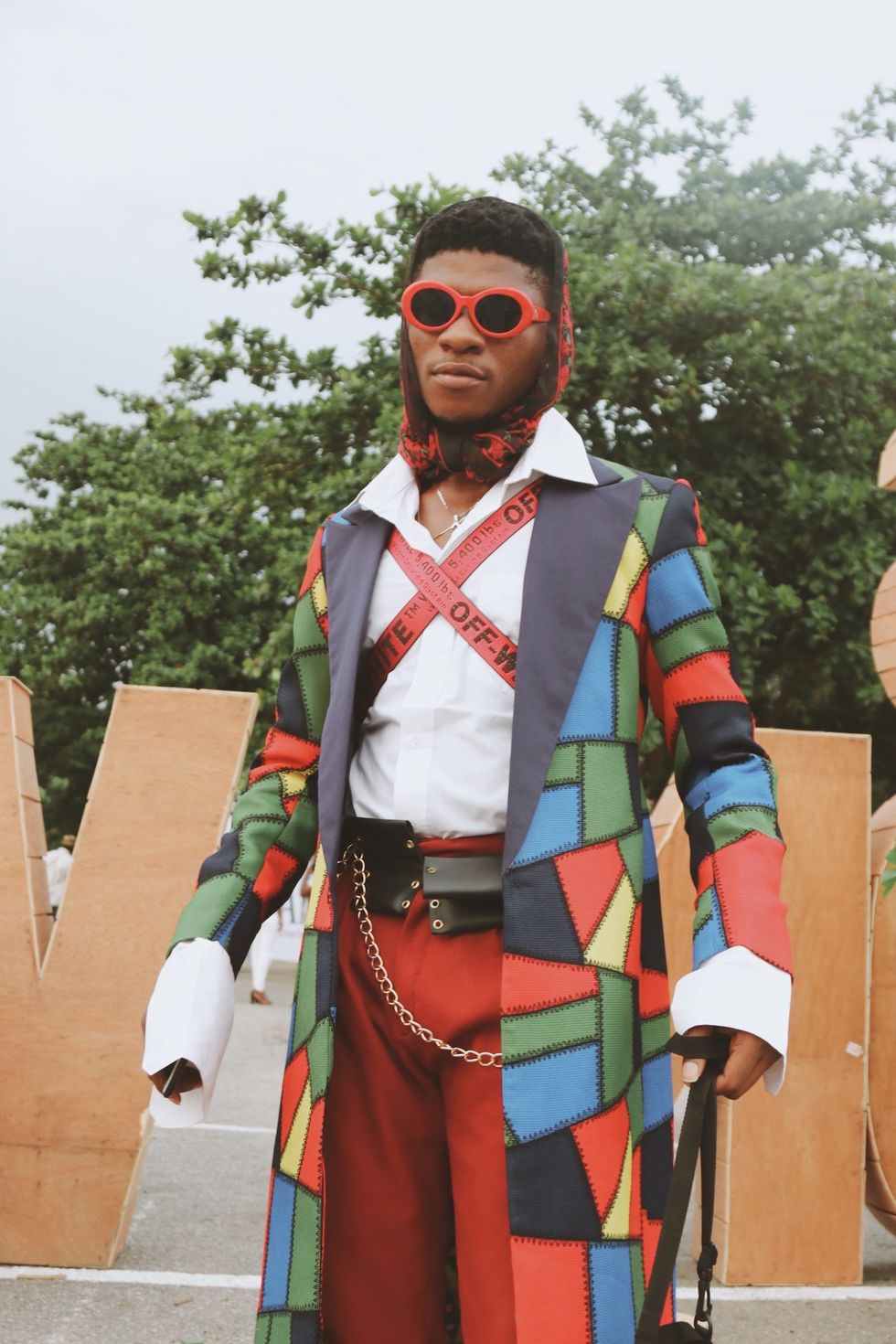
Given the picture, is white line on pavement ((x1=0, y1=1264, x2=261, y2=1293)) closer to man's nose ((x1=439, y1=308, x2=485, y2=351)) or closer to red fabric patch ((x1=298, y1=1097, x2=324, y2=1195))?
red fabric patch ((x1=298, y1=1097, x2=324, y2=1195))

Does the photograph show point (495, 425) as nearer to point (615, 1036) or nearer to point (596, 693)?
point (596, 693)

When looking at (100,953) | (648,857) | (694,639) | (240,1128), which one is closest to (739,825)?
(648,857)

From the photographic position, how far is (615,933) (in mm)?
2082

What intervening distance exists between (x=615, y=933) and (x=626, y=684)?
377 millimetres

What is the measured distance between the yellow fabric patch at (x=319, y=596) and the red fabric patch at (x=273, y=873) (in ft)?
1.34

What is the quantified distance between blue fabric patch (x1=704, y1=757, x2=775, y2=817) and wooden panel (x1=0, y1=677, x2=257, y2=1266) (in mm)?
2964

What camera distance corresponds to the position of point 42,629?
22.4 m

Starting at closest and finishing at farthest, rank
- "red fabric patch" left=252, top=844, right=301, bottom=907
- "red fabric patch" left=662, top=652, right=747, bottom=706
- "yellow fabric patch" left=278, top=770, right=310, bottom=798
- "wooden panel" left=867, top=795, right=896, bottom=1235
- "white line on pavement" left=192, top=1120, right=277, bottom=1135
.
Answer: "red fabric patch" left=662, top=652, right=747, bottom=706
"red fabric patch" left=252, top=844, right=301, bottom=907
"yellow fabric patch" left=278, top=770, right=310, bottom=798
"wooden panel" left=867, top=795, right=896, bottom=1235
"white line on pavement" left=192, top=1120, right=277, bottom=1135

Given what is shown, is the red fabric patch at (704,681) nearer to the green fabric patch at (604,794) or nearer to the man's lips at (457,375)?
the green fabric patch at (604,794)

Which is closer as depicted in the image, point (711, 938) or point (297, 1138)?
point (711, 938)

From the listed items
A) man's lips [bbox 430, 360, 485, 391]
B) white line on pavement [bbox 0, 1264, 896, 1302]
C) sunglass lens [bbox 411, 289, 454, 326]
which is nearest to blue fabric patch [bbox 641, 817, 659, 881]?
man's lips [bbox 430, 360, 485, 391]

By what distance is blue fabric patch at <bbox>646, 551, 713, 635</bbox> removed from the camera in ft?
7.36

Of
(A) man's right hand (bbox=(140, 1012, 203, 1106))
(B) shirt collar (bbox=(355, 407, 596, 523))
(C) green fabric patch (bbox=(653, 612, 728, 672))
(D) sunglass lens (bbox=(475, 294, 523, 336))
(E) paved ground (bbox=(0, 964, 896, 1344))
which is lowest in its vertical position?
(E) paved ground (bbox=(0, 964, 896, 1344))

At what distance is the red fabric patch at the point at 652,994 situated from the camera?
7.18ft
